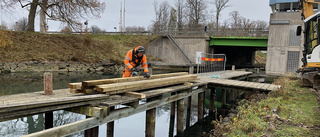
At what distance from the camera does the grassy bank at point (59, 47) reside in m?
23.5

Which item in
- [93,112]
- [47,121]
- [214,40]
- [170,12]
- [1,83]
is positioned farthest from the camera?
[170,12]

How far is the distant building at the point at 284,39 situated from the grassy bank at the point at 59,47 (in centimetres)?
1702

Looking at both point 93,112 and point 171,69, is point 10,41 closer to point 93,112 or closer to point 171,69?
point 171,69

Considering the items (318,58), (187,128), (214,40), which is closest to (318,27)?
(318,58)

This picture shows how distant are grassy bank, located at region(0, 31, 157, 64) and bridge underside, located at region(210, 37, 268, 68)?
1012cm

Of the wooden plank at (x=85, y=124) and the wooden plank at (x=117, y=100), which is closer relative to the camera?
the wooden plank at (x=85, y=124)

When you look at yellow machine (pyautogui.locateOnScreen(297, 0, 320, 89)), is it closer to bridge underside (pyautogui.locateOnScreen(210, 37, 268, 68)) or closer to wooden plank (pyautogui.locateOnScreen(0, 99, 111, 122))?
wooden plank (pyautogui.locateOnScreen(0, 99, 111, 122))

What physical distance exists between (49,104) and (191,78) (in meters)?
7.06

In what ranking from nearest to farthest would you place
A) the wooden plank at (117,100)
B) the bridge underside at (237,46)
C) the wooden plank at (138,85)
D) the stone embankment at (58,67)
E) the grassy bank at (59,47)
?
the wooden plank at (117,100) → the wooden plank at (138,85) → the stone embankment at (58,67) → the grassy bank at (59,47) → the bridge underside at (237,46)

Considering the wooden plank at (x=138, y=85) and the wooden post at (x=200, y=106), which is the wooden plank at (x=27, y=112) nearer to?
the wooden plank at (x=138, y=85)

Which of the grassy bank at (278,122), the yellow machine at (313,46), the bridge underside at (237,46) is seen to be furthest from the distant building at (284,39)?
the grassy bank at (278,122)

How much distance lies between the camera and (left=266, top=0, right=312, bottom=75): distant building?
25453 mm

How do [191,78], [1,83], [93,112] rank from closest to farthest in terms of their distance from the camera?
[93,112]
[191,78]
[1,83]

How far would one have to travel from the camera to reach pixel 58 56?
2603cm
